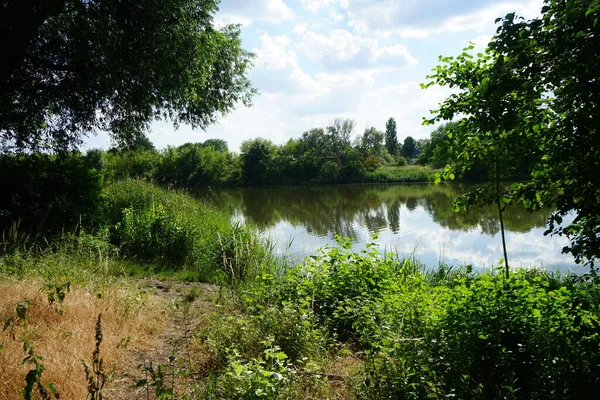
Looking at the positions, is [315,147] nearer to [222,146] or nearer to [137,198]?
[137,198]

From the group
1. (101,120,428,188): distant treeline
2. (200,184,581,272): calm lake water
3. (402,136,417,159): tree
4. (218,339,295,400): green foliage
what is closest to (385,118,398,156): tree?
(402,136,417,159): tree

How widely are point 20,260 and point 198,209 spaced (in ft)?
23.7

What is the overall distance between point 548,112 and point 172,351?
421 cm

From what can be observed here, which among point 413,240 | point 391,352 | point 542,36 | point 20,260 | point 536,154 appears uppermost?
point 542,36

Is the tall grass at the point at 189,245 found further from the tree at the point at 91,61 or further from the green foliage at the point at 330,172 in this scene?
the green foliage at the point at 330,172

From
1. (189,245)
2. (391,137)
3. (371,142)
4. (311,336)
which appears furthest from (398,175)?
(311,336)

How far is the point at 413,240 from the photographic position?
14578mm

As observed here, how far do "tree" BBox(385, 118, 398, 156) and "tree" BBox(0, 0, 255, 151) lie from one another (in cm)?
7260

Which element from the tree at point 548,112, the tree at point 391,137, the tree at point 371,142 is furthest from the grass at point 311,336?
the tree at point 391,137

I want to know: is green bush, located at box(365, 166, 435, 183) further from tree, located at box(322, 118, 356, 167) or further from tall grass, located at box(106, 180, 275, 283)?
tall grass, located at box(106, 180, 275, 283)

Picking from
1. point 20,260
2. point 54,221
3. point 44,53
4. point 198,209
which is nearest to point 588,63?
point 20,260

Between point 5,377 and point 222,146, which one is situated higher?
point 222,146

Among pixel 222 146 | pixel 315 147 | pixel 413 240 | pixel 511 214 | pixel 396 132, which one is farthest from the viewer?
pixel 222 146

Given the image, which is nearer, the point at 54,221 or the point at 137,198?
the point at 54,221
